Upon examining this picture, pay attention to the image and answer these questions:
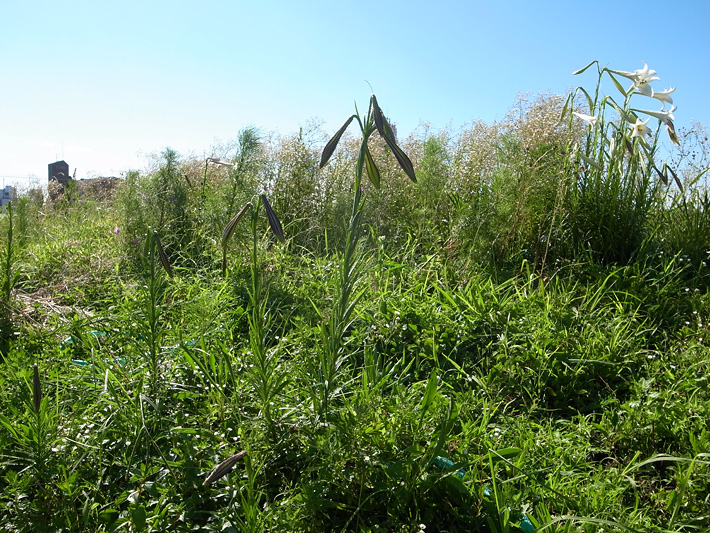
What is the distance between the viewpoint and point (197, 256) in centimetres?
396

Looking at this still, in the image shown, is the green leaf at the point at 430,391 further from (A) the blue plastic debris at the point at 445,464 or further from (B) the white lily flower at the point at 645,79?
(B) the white lily flower at the point at 645,79

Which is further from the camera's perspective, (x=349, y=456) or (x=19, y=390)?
(x=19, y=390)

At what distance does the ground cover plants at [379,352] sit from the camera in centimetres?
151

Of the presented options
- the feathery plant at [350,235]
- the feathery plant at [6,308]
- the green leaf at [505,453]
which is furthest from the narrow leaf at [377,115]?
the feathery plant at [6,308]

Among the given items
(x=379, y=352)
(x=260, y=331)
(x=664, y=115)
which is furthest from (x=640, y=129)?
(x=260, y=331)

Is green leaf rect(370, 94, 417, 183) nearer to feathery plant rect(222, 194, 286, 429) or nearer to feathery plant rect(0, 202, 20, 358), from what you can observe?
feathery plant rect(222, 194, 286, 429)

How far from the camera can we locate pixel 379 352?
2.43 m

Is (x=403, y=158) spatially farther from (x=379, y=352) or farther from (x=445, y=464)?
(x=379, y=352)

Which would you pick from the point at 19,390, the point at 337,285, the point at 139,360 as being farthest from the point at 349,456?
the point at 19,390

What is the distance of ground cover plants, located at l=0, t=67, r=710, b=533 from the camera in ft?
4.96

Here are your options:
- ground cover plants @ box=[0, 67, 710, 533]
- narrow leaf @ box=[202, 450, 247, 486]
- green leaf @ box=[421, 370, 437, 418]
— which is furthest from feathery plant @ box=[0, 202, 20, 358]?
green leaf @ box=[421, 370, 437, 418]

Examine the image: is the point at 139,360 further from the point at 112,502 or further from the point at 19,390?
the point at 112,502

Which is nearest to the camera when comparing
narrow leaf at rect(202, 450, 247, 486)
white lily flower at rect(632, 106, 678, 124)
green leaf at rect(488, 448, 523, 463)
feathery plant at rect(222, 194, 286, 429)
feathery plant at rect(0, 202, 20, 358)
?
narrow leaf at rect(202, 450, 247, 486)

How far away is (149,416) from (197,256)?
2.28 meters
